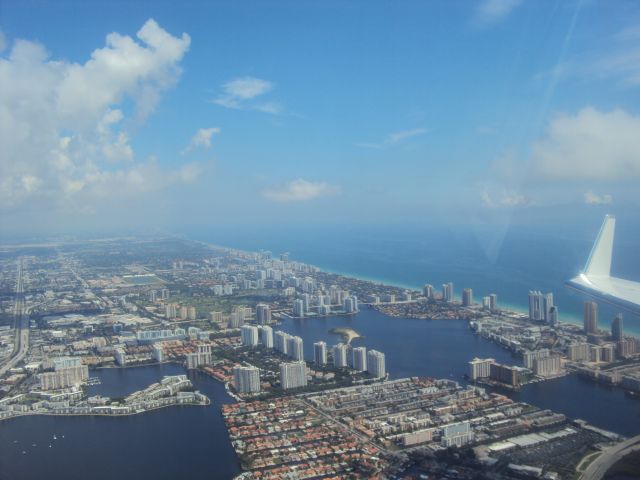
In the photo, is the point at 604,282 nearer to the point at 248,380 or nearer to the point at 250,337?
Result: the point at 248,380

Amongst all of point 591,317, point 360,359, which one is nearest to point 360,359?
point 360,359

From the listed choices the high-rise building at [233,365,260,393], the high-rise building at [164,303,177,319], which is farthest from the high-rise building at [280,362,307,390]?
the high-rise building at [164,303,177,319]

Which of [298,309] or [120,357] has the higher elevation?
[298,309]

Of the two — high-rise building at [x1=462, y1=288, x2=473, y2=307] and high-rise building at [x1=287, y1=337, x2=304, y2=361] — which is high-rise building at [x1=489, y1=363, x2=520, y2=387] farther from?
high-rise building at [x1=462, y1=288, x2=473, y2=307]

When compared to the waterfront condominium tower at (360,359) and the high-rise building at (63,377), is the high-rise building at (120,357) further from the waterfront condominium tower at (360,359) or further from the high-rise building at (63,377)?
the waterfront condominium tower at (360,359)

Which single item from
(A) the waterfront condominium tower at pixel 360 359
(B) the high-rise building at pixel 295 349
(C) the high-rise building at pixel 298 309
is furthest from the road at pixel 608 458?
(C) the high-rise building at pixel 298 309

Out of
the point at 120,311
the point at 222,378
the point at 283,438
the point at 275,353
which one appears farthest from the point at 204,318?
the point at 283,438
